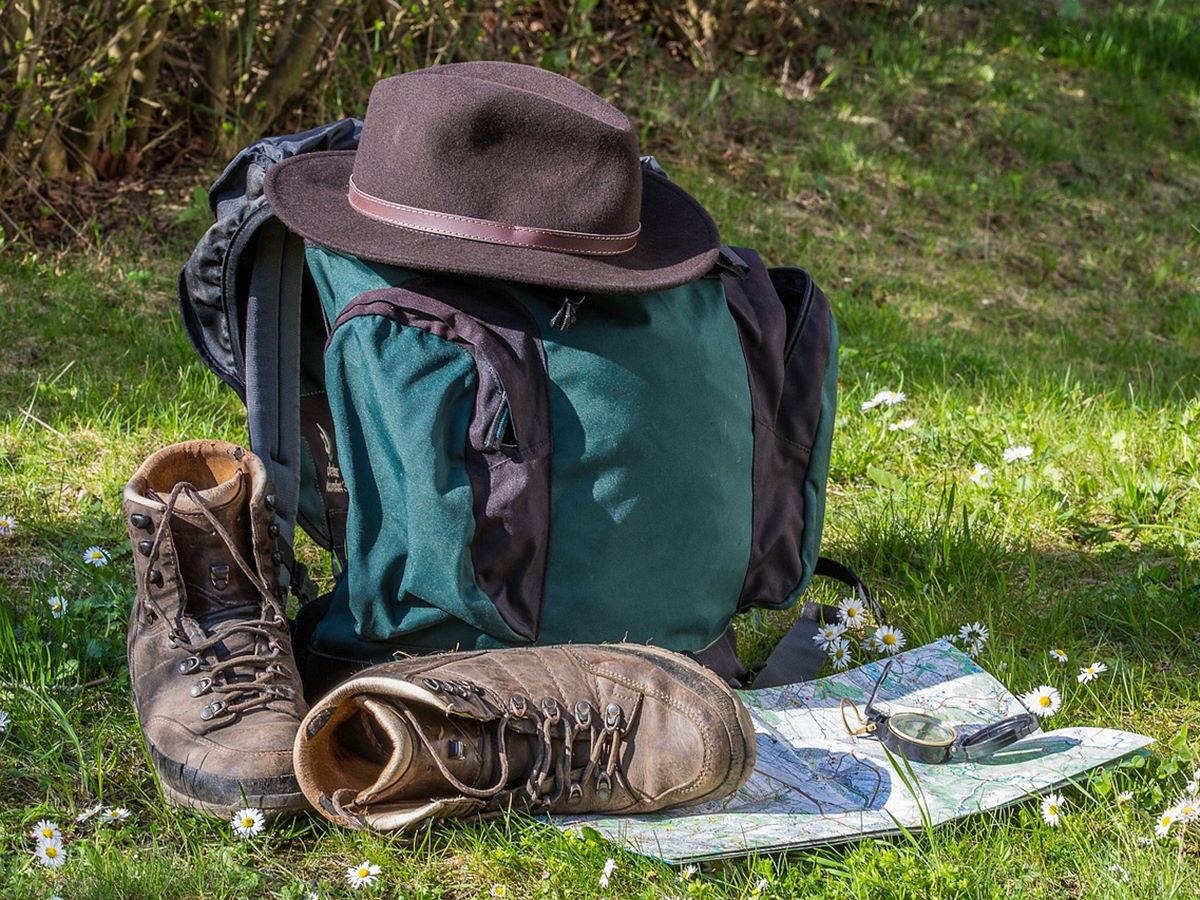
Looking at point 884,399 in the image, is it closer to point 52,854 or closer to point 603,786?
point 603,786

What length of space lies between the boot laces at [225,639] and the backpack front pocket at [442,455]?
17cm

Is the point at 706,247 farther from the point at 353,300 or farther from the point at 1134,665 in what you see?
the point at 1134,665

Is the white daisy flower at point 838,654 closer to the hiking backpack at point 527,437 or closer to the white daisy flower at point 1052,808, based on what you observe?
the hiking backpack at point 527,437

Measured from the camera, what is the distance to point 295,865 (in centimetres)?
204

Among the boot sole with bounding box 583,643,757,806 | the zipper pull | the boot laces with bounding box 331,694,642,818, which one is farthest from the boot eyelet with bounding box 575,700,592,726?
the zipper pull

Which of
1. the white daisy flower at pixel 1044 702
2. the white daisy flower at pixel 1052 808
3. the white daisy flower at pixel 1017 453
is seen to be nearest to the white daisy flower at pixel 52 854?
the white daisy flower at pixel 1052 808

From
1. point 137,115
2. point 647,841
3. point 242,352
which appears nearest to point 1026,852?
point 647,841

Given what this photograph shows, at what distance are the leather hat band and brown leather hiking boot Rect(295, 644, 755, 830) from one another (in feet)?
2.23

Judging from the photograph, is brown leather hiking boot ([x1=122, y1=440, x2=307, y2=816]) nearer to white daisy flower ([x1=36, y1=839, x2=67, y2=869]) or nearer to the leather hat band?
white daisy flower ([x1=36, y1=839, x2=67, y2=869])

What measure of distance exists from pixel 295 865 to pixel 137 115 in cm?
349

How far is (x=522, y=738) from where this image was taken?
2094 mm

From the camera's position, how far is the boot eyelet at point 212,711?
213 cm

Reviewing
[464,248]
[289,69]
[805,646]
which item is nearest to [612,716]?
[805,646]

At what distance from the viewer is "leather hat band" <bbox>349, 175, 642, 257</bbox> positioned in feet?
7.23
